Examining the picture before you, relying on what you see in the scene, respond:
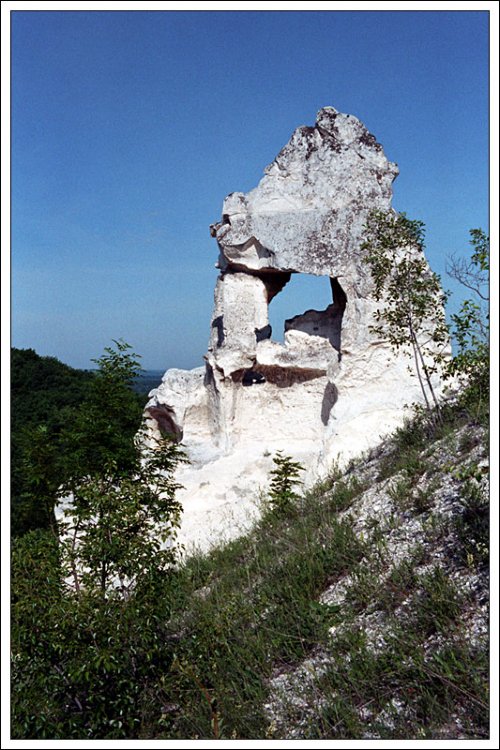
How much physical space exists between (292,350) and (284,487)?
9.44ft

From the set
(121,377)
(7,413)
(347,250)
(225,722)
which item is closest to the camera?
(7,413)

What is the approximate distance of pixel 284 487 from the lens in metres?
9.16

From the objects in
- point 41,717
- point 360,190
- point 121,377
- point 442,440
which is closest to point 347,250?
point 360,190

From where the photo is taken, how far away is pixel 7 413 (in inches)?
133

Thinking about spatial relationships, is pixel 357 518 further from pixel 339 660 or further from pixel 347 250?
pixel 347 250

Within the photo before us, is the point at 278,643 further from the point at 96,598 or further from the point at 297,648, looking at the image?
the point at 96,598

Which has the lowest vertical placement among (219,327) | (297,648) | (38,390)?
(297,648)

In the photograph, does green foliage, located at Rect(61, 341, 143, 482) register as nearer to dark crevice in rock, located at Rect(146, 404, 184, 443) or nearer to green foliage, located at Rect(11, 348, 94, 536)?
dark crevice in rock, located at Rect(146, 404, 184, 443)

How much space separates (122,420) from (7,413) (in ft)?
5.97

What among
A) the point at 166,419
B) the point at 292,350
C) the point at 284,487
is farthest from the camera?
the point at 166,419

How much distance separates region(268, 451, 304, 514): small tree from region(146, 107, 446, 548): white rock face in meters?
0.58

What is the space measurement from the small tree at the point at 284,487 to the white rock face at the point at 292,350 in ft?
1.90

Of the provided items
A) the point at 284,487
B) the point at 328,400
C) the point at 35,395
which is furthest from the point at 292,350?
the point at 35,395

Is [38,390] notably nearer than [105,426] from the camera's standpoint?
No
